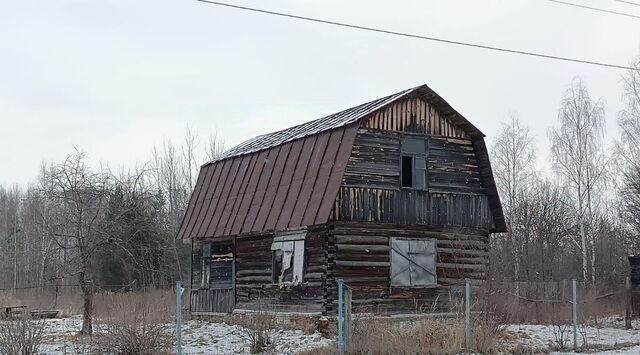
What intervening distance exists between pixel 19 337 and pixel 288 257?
1023 centimetres

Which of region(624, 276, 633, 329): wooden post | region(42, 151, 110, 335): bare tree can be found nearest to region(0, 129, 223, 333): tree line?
region(42, 151, 110, 335): bare tree

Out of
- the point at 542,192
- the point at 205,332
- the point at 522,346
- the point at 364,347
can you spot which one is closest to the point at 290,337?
the point at 205,332

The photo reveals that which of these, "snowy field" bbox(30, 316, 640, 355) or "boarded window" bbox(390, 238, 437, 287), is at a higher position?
"boarded window" bbox(390, 238, 437, 287)

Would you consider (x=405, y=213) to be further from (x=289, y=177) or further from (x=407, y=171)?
(x=289, y=177)

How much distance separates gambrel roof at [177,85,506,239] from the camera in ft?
67.0

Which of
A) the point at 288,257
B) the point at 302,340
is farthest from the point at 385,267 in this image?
the point at 302,340

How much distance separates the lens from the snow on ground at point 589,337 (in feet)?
53.5

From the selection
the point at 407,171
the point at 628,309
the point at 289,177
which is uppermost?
the point at 407,171

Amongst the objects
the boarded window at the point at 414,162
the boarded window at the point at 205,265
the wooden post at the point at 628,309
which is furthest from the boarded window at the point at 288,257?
the wooden post at the point at 628,309

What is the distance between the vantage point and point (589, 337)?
19.1m

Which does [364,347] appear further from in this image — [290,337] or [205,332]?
[205,332]

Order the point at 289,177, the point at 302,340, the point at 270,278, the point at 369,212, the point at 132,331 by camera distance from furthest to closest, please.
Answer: the point at 270,278
the point at 289,177
the point at 369,212
the point at 302,340
the point at 132,331

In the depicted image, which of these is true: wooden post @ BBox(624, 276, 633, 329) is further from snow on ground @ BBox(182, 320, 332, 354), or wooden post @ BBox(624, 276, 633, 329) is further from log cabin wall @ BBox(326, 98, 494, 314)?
snow on ground @ BBox(182, 320, 332, 354)

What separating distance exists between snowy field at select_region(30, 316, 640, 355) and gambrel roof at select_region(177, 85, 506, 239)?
325cm
